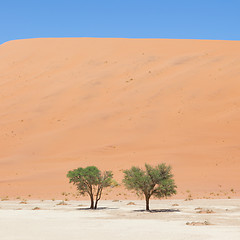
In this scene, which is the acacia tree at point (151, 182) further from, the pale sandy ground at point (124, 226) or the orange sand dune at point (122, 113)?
the orange sand dune at point (122, 113)

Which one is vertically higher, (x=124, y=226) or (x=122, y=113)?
(x=122, y=113)

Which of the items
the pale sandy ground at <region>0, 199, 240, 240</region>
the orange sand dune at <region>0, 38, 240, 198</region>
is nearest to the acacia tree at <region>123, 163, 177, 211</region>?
the pale sandy ground at <region>0, 199, 240, 240</region>

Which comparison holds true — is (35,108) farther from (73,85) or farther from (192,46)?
(192,46)

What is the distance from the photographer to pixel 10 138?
178ft

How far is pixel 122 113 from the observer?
5491cm

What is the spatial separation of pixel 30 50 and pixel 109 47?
1298 centimetres

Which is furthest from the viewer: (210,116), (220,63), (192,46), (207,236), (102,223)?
(192,46)

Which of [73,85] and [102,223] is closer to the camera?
[102,223]

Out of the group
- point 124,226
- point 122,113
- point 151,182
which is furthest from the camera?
point 122,113

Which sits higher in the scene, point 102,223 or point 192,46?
point 192,46

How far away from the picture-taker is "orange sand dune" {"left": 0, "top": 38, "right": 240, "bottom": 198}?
43.2 m

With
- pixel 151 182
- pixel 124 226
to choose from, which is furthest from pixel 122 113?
pixel 124 226

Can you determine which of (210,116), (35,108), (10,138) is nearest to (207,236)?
(210,116)

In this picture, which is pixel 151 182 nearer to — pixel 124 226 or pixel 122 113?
pixel 124 226
